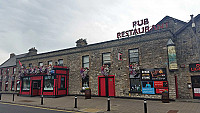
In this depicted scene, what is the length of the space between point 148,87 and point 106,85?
16.0 feet

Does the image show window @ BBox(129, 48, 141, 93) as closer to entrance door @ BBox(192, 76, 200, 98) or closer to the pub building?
the pub building

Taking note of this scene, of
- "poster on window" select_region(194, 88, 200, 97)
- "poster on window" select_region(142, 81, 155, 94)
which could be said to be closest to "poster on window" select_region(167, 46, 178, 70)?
"poster on window" select_region(142, 81, 155, 94)

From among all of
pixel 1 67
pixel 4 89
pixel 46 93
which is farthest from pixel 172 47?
pixel 1 67

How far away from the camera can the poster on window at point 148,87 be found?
14.5 metres

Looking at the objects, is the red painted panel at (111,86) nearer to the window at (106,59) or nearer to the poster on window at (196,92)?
the window at (106,59)

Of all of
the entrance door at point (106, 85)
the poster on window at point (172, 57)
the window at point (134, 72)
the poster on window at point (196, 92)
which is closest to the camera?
the poster on window at point (172, 57)

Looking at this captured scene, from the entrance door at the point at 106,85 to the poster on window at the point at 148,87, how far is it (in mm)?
3563

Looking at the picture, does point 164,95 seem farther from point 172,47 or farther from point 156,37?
point 156,37

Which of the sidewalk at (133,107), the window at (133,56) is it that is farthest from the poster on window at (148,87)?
the window at (133,56)

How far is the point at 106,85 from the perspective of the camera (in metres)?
17.3

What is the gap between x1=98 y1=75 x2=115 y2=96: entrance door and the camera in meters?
16.9

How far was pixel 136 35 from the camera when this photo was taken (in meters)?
16.5

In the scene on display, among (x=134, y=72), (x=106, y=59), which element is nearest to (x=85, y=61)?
(x=106, y=59)

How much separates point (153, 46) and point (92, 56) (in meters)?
7.66
